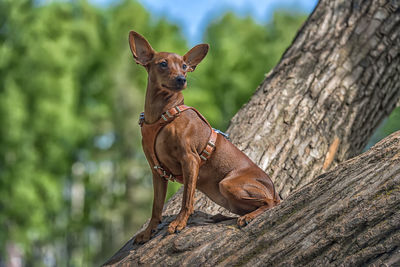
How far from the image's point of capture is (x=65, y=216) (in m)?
19.8

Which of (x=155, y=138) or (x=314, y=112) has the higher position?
(x=314, y=112)

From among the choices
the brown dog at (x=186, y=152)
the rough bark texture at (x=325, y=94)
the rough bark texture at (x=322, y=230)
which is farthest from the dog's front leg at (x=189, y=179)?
the rough bark texture at (x=325, y=94)

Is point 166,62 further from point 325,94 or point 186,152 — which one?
point 325,94

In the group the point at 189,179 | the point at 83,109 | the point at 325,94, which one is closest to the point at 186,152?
the point at 189,179

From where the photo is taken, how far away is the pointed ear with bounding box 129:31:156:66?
3275 millimetres

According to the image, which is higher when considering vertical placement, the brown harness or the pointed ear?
the pointed ear

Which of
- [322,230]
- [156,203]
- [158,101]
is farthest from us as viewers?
[156,203]

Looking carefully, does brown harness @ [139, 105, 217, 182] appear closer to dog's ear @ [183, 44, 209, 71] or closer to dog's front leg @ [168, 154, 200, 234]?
dog's front leg @ [168, 154, 200, 234]

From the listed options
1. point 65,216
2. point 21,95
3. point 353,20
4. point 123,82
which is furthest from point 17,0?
point 353,20

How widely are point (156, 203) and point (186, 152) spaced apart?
0.53 metres

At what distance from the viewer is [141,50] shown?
10.8 ft

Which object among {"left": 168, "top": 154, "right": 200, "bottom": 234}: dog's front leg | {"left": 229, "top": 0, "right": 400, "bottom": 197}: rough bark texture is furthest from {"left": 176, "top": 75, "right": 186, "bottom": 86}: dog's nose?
{"left": 229, "top": 0, "right": 400, "bottom": 197}: rough bark texture

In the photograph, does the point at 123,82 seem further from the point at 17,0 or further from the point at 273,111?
the point at 273,111

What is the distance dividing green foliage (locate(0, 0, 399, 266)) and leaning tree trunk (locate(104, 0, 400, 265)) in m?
10.3
